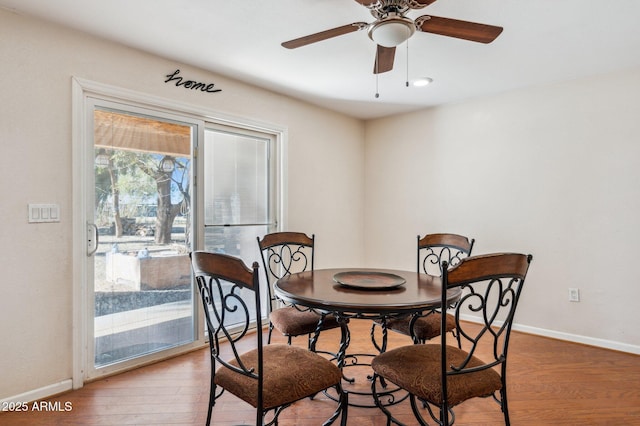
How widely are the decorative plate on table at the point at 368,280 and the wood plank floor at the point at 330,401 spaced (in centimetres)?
77

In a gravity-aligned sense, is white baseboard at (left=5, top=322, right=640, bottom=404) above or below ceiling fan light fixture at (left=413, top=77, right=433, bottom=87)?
below

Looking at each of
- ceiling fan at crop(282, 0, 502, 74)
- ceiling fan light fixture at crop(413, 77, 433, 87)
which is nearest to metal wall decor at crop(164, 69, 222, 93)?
ceiling fan at crop(282, 0, 502, 74)

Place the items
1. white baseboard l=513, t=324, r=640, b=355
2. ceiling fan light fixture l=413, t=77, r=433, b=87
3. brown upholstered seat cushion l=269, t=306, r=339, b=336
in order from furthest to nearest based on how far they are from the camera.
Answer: ceiling fan light fixture l=413, t=77, r=433, b=87 → white baseboard l=513, t=324, r=640, b=355 → brown upholstered seat cushion l=269, t=306, r=339, b=336

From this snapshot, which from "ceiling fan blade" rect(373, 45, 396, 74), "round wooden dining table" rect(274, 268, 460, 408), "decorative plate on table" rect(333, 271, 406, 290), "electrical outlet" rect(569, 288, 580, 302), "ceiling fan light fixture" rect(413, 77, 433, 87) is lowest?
"electrical outlet" rect(569, 288, 580, 302)

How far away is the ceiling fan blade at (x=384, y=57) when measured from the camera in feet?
6.87

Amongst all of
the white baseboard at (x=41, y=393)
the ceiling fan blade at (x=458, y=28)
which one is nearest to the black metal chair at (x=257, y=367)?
the white baseboard at (x=41, y=393)

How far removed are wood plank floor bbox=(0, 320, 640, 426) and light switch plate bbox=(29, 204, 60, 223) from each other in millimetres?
1112

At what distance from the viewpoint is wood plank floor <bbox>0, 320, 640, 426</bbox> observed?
2.03 m

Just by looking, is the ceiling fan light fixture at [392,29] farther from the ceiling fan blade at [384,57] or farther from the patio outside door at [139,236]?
the patio outside door at [139,236]

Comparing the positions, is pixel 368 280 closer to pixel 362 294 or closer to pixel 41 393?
pixel 362 294

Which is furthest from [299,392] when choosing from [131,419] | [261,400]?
[131,419]

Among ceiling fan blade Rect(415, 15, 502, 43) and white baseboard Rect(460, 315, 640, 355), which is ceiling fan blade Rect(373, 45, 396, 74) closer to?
ceiling fan blade Rect(415, 15, 502, 43)

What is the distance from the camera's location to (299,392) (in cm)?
150

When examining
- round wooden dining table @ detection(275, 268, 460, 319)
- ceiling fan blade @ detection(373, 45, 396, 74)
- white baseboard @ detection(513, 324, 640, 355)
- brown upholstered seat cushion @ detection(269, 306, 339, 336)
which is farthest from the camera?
white baseboard @ detection(513, 324, 640, 355)
